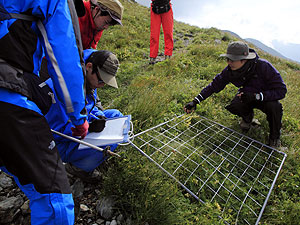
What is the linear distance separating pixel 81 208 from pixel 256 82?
3.28 metres

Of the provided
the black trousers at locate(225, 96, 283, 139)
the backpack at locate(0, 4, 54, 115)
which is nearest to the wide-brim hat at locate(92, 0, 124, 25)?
the backpack at locate(0, 4, 54, 115)

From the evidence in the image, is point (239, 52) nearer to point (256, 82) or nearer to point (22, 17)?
point (256, 82)

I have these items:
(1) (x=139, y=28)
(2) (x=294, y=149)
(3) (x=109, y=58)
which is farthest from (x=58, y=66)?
(1) (x=139, y=28)

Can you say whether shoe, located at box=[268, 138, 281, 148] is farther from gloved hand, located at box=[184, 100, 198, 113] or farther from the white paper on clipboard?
the white paper on clipboard

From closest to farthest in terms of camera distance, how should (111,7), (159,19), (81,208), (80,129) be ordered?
(80,129) < (81,208) < (111,7) < (159,19)

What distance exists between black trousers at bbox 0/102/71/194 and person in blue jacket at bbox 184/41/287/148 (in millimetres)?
2863

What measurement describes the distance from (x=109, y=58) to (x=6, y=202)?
1.98 metres

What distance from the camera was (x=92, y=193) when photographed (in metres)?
2.31

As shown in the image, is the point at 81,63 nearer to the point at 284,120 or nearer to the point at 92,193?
the point at 92,193

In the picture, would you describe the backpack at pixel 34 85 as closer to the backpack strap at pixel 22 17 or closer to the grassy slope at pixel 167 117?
the backpack strap at pixel 22 17

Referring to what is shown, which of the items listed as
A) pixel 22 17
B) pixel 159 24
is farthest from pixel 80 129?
pixel 159 24

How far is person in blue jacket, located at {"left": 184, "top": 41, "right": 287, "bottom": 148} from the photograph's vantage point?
291 cm

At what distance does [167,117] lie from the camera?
11.5ft

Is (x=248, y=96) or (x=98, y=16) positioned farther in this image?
(x=248, y=96)
